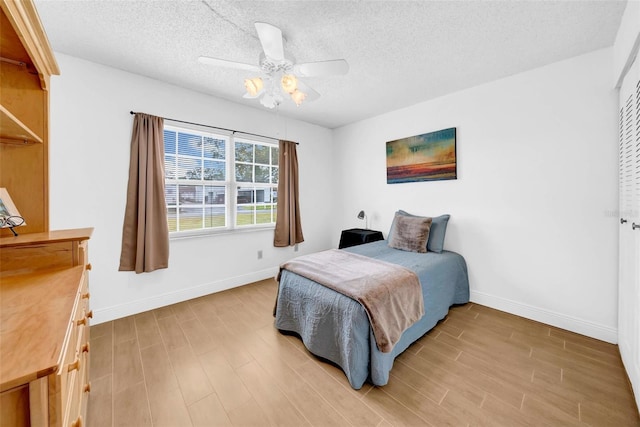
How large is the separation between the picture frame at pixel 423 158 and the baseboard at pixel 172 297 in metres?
2.35

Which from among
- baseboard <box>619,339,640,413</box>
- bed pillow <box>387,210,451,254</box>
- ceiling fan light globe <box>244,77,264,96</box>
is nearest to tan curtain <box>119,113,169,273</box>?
ceiling fan light globe <box>244,77,264,96</box>

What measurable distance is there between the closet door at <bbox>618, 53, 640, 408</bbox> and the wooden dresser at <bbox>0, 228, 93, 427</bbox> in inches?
101

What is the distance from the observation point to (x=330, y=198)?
455cm

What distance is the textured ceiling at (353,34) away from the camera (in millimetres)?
1669

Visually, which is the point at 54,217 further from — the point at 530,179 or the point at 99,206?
the point at 530,179

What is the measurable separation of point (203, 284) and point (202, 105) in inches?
85.1

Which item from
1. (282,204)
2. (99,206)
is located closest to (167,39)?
(99,206)

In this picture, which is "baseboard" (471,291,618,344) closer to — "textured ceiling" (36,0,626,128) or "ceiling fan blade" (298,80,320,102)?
"textured ceiling" (36,0,626,128)

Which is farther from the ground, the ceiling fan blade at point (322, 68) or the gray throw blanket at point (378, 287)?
the ceiling fan blade at point (322, 68)

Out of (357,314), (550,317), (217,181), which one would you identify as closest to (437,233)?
(550,317)

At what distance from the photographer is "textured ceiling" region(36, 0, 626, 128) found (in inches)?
65.7

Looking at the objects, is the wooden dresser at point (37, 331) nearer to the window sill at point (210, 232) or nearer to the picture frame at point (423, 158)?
the window sill at point (210, 232)

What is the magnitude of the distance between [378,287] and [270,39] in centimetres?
179

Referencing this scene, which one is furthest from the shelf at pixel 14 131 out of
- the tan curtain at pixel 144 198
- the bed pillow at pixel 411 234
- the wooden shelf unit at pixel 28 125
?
the bed pillow at pixel 411 234
